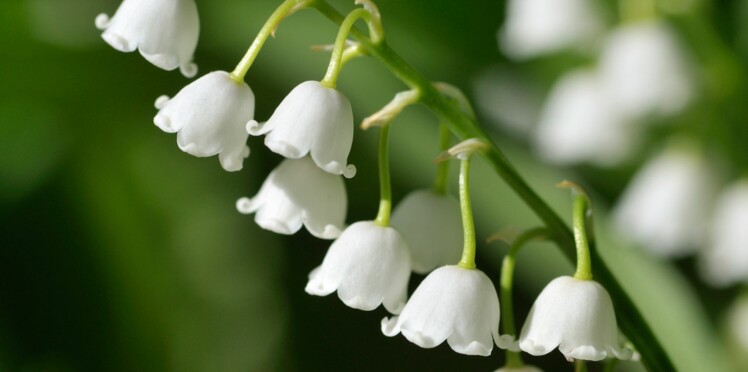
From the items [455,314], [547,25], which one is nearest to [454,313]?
[455,314]

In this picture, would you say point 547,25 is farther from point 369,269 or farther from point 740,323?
point 369,269

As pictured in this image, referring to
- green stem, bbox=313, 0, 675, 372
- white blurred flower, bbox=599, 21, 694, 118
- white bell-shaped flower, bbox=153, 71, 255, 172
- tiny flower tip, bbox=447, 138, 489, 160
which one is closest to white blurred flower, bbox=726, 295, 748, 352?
white blurred flower, bbox=599, 21, 694, 118

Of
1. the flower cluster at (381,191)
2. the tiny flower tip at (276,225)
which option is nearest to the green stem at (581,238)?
the flower cluster at (381,191)

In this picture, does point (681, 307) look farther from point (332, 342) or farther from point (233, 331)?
point (233, 331)

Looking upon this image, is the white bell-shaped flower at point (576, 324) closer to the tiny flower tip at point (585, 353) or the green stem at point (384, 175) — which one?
the tiny flower tip at point (585, 353)

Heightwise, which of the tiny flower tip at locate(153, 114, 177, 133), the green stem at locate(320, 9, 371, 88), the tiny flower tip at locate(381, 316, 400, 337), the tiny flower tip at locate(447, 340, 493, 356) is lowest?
the tiny flower tip at locate(381, 316, 400, 337)

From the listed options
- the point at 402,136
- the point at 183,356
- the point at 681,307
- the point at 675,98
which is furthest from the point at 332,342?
the point at 675,98

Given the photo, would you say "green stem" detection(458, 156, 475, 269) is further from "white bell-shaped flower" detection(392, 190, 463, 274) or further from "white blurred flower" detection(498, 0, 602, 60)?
"white blurred flower" detection(498, 0, 602, 60)
